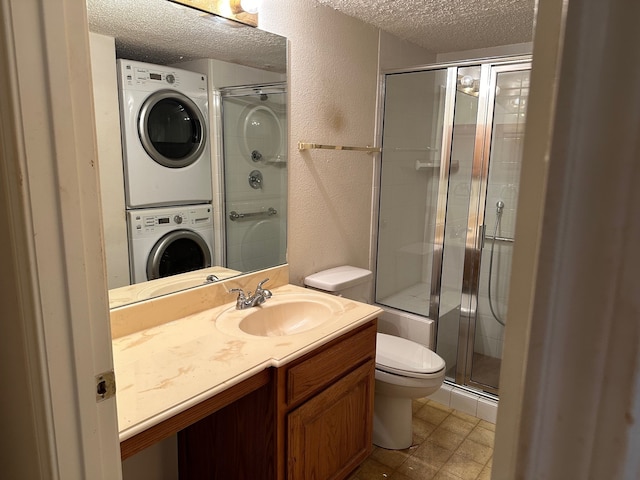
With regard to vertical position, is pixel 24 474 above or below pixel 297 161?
below

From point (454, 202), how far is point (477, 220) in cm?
19

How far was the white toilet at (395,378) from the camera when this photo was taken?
2.12 meters

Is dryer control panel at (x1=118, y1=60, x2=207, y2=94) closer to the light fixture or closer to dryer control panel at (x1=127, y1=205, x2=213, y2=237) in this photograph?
the light fixture

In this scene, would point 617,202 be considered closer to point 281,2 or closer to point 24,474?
point 24,474

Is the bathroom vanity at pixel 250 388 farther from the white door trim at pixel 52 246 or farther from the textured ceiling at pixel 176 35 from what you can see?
the textured ceiling at pixel 176 35

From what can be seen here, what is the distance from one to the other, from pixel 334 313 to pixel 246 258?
51 cm

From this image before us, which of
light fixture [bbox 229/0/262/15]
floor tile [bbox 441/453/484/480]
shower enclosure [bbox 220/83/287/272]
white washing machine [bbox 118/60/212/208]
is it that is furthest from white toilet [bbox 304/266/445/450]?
light fixture [bbox 229/0/262/15]

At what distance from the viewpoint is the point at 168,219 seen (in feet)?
5.90

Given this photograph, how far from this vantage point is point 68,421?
2.70 ft

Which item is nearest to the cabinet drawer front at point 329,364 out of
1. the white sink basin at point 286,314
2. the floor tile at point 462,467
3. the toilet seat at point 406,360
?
the white sink basin at point 286,314

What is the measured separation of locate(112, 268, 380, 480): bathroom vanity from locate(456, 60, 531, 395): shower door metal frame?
0.98m

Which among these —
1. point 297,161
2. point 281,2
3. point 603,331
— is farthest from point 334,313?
point 603,331

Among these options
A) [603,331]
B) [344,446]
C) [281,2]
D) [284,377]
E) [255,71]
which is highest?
[281,2]

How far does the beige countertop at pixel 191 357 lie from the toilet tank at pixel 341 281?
0.39 metres
